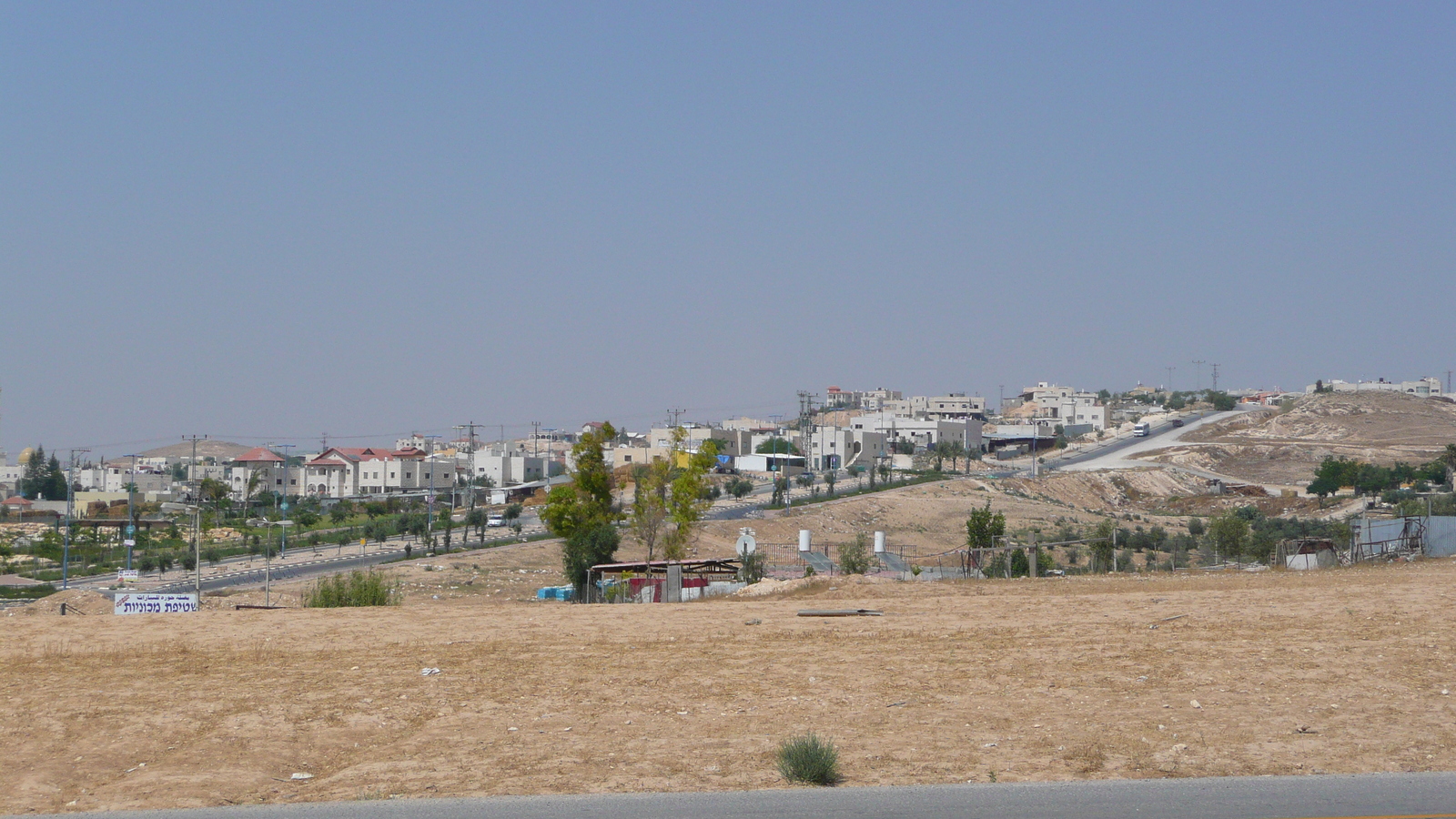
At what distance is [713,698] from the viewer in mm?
14680

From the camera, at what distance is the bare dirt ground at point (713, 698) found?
11562 mm

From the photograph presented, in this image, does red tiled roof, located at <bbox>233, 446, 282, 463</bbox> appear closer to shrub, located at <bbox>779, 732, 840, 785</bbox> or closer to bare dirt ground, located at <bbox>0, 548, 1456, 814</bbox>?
bare dirt ground, located at <bbox>0, 548, 1456, 814</bbox>

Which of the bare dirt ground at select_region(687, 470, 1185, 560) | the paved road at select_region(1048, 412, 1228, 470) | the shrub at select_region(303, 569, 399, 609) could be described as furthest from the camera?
the paved road at select_region(1048, 412, 1228, 470)

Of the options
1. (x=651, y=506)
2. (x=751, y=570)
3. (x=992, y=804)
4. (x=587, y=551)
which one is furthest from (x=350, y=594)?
(x=651, y=506)

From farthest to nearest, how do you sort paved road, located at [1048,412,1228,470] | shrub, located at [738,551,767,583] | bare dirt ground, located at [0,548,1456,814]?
paved road, located at [1048,412,1228,470], shrub, located at [738,551,767,583], bare dirt ground, located at [0,548,1456,814]

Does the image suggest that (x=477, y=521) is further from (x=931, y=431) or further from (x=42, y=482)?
(x=42, y=482)

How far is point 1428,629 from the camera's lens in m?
17.6

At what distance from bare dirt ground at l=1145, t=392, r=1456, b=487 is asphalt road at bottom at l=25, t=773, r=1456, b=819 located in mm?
110341

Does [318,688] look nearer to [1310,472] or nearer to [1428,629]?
[1428,629]

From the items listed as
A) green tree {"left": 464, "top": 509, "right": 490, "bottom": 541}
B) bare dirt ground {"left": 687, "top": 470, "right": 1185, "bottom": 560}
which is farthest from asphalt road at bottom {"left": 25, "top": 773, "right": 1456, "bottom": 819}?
green tree {"left": 464, "top": 509, "right": 490, "bottom": 541}

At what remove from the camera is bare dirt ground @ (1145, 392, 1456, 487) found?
12162cm

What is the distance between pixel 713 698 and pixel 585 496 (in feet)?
113

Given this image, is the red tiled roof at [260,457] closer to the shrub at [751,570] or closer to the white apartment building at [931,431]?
the white apartment building at [931,431]

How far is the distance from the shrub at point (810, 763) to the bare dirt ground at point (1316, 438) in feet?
364
